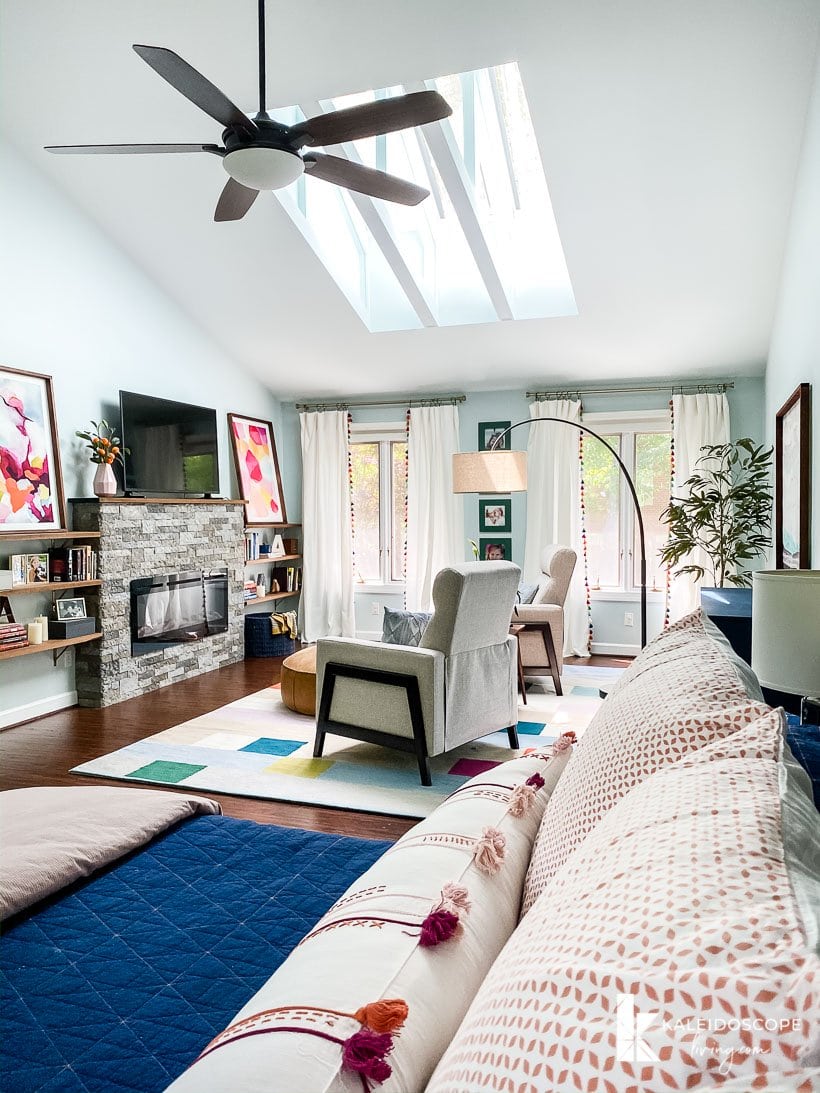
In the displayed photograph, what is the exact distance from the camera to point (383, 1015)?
750 millimetres

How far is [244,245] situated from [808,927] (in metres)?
5.59

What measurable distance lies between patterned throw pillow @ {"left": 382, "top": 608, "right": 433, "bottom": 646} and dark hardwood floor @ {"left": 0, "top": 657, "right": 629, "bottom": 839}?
127 centimetres

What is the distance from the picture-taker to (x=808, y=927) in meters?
0.51

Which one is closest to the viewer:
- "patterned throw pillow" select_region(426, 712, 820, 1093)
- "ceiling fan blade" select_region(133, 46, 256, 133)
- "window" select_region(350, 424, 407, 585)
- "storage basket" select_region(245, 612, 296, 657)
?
"patterned throw pillow" select_region(426, 712, 820, 1093)

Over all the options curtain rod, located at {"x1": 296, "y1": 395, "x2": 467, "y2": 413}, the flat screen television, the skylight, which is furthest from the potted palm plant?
the flat screen television

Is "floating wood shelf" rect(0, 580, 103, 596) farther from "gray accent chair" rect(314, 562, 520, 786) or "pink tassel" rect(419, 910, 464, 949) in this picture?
"pink tassel" rect(419, 910, 464, 949)

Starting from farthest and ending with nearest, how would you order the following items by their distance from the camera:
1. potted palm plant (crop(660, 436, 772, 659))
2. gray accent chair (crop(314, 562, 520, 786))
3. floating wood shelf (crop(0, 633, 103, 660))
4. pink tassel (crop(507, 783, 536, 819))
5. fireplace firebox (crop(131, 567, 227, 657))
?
fireplace firebox (crop(131, 567, 227, 657)) < potted palm plant (crop(660, 436, 772, 659)) < floating wood shelf (crop(0, 633, 103, 660)) < gray accent chair (crop(314, 562, 520, 786)) < pink tassel (crop(507, 783, 536, 819))

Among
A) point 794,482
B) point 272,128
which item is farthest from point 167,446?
point 794,482

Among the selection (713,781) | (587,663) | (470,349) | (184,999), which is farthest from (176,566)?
(713,781)

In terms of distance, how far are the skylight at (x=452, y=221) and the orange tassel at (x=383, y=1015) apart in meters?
4.31

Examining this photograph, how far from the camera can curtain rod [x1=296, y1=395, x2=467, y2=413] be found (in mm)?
7188

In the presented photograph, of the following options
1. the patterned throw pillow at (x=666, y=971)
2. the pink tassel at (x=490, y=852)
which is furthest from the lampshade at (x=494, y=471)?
the patterned throw pillow at (x=666, y=971)

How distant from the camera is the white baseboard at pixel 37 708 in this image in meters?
4.61

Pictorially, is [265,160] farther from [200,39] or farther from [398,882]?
[398,882]
